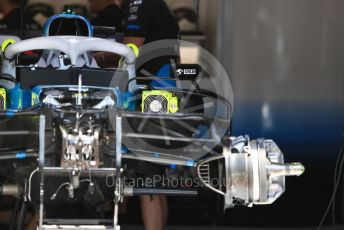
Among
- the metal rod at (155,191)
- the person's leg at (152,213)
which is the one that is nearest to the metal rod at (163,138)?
the metal rod at (155,191)

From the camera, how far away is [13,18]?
34.1 feet

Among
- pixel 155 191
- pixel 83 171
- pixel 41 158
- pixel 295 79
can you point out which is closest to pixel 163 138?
pixel 155 191

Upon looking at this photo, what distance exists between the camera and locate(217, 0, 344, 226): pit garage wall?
9.78 meters

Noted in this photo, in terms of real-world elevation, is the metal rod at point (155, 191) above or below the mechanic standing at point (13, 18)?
below

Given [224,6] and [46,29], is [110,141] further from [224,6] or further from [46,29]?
[224,6]

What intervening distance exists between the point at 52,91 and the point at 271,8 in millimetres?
3420

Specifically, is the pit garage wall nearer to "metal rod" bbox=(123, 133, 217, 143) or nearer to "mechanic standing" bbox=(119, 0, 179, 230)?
"mechanic standing" bbox=(119, 0, 179, 230)

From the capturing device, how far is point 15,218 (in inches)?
318

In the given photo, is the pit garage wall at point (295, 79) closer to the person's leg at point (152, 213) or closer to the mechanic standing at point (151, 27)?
the mechanic standing at point (151, 27)

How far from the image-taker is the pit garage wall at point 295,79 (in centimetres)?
978

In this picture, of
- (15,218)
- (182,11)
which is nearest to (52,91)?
(15,218)

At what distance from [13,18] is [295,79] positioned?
2.62 metres

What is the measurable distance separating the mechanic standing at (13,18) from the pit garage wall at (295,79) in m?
1.91
